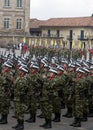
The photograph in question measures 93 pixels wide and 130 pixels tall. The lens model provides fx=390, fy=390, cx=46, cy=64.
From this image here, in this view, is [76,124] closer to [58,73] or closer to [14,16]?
[58,73]

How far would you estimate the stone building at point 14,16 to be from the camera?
2381 inches

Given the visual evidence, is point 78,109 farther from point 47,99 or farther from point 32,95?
point 32,95

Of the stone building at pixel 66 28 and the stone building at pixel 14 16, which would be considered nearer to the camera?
the stone building at pixel 14 16

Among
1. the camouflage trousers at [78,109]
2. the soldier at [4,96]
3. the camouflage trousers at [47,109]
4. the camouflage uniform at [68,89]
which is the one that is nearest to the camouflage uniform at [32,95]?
the camouflage trousers at [47,109]

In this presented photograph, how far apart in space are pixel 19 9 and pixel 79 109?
5160 centimetres

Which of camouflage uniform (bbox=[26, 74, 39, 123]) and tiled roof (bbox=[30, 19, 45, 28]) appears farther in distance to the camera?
tiled roof (bbox=[30, 19, 45, 28])

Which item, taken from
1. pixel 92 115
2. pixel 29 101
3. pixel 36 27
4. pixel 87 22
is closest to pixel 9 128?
pixel 29 101

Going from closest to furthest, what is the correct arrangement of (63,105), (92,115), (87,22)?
(92,115), (63,105), (87,22)

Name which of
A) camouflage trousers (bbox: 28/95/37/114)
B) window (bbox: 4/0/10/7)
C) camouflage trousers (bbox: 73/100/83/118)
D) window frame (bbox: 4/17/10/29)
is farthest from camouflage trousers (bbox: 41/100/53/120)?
window (bbox: 4/0/10/7)

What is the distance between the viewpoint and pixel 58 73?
1128 cm

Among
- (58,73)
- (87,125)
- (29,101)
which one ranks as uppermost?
(58,73)

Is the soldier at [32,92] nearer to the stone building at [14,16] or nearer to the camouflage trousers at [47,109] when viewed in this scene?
the camouflage trousers at [47,109]

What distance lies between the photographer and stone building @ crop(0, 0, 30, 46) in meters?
60.5

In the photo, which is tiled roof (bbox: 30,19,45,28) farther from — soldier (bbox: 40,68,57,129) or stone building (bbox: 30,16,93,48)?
soldier (bbox: 40,68,57,129)
